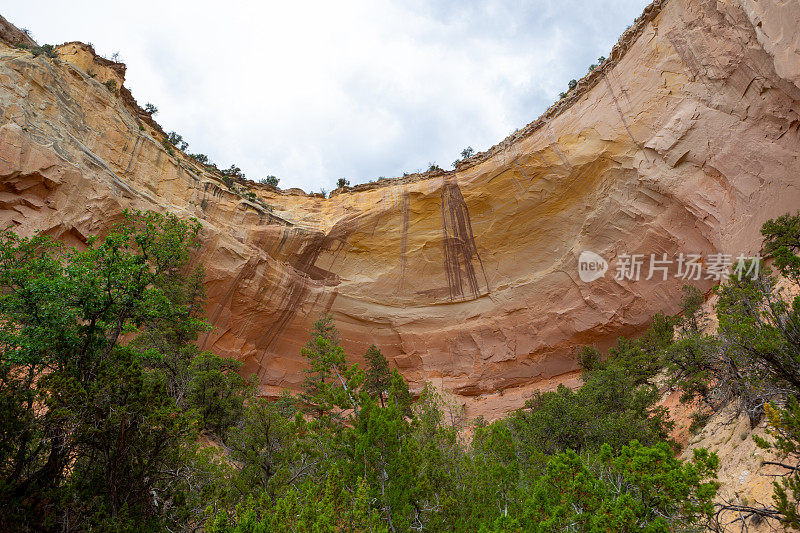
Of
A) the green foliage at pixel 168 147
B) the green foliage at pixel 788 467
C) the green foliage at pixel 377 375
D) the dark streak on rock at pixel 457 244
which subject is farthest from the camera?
the dark streak on rock at pixel 457 244

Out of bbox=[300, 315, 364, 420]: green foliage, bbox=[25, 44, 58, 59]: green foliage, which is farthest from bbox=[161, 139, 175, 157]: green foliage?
bbox=[300, 315, 364, 420]: green foliage

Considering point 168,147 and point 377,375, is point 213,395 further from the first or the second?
point 168,147

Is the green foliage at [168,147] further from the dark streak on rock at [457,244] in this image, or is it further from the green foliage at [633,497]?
the green foliage at [633,497]

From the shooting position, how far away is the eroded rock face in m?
16.7

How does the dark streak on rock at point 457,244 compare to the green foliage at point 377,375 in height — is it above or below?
above

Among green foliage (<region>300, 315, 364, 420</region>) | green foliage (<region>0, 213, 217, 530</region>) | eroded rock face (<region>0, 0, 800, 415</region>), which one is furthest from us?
eroded rock face (<region>0, 0, 800, 415</region>)

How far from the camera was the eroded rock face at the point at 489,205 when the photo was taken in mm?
16734

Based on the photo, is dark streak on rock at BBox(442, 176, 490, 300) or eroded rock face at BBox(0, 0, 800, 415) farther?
dark streak on rock at BBox(442, 176, 490, 300)

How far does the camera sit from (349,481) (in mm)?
6918

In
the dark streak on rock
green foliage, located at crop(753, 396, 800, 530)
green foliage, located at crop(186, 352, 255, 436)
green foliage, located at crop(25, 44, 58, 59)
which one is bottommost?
green foliage, located at crop(186, 352, 255, 436)

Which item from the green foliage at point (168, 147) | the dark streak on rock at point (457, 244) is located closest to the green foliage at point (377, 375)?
the dark streak on rock at point (457, 244)

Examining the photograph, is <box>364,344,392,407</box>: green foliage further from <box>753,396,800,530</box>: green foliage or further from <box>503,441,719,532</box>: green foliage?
<box>753,396,800,530</box>: green foliage

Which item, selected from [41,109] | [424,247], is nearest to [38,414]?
[41,109]

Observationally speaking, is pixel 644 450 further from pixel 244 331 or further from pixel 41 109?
pixel 41 109
